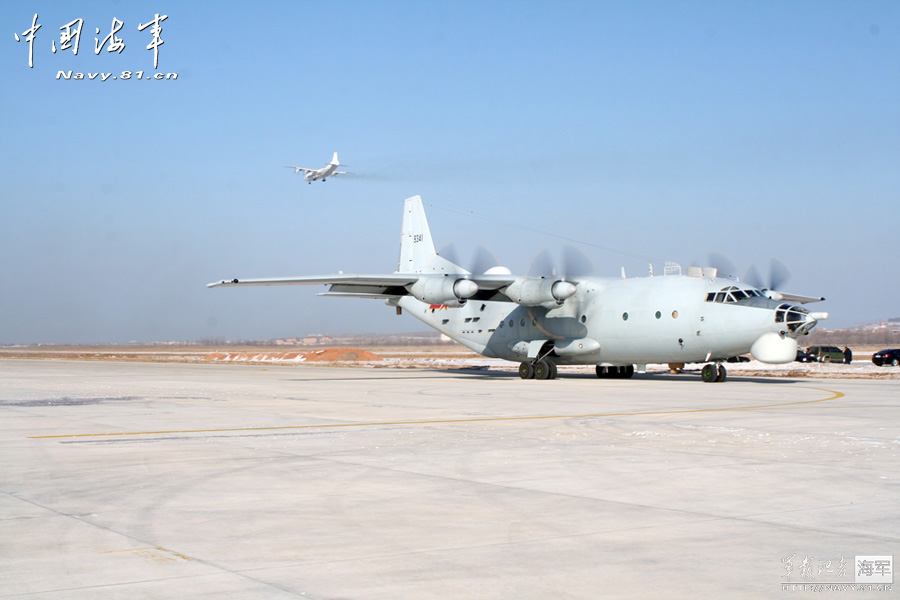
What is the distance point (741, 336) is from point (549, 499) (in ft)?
69.9

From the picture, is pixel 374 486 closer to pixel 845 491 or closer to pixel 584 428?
pixel 845 491

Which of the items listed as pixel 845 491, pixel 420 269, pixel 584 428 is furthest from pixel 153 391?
pixel 845 491

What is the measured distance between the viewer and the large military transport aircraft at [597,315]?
27.2m

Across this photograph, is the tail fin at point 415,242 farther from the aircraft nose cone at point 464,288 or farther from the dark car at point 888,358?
the dark car at point 888,358

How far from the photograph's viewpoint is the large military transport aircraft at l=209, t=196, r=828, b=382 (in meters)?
27.2

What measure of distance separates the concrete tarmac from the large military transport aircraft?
11736 mm

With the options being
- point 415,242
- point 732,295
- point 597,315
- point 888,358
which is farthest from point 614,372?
point 888,358

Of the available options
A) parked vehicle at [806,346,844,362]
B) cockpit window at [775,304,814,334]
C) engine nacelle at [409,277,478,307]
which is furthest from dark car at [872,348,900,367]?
engine nacelle at [409,277,478,307]

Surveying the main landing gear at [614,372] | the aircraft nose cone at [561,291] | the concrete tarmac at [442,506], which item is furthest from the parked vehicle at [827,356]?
the concrete tarmac at [442,506]

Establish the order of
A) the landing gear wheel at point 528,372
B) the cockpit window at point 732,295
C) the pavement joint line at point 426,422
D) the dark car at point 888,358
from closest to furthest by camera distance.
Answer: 1. the pavement joint line at point 426,422
2. the cockpit window at point 732,295
3. the landing gear wheel at point 528,372
4. the dark car at point 888,358

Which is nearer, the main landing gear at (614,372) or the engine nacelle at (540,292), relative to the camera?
the engine nacelle at (540,292)

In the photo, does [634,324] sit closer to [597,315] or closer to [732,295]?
[597,315]

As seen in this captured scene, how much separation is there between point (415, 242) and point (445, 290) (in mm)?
9687

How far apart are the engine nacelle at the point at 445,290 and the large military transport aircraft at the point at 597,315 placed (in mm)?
42
